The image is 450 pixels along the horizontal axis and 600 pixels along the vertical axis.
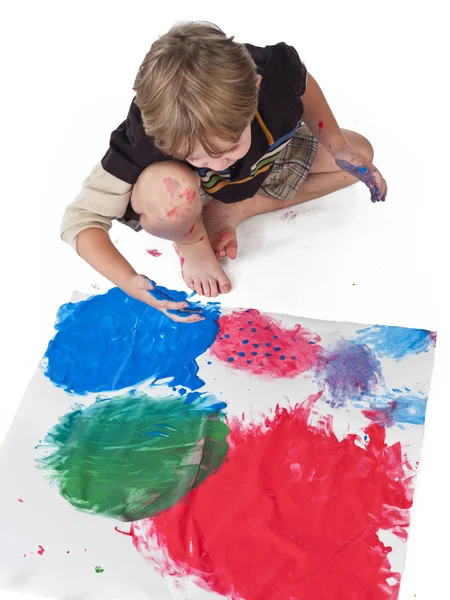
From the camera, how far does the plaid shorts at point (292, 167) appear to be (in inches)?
73.9

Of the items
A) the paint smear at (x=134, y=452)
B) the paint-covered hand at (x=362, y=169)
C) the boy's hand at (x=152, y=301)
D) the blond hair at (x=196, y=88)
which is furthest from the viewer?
the paint-covered hand at (x=362, y=169)

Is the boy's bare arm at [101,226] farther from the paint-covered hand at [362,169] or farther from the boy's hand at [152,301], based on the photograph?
the paint-covered hand at [362,169]

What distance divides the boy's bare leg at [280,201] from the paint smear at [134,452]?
42 cm

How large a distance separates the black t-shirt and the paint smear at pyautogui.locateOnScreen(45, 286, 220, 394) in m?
0.27

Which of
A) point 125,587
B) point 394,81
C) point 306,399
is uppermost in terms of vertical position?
point 394,81

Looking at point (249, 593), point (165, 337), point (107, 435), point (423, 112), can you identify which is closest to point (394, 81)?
point (423, 112)

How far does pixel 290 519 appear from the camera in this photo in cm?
148

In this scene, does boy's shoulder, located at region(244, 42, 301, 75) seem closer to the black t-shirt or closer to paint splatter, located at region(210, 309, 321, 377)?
the black t-shirt

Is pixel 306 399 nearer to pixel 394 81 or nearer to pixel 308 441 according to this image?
pixel 308 441

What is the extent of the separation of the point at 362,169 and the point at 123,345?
0.65m

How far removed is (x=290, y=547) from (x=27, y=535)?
0.49 metres

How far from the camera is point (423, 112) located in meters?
2.10

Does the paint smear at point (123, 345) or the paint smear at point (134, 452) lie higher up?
the paint smear at point (123, 345)

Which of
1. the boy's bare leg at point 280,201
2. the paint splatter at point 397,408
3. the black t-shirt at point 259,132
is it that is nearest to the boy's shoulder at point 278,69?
the black t-shirt at point 259,132
